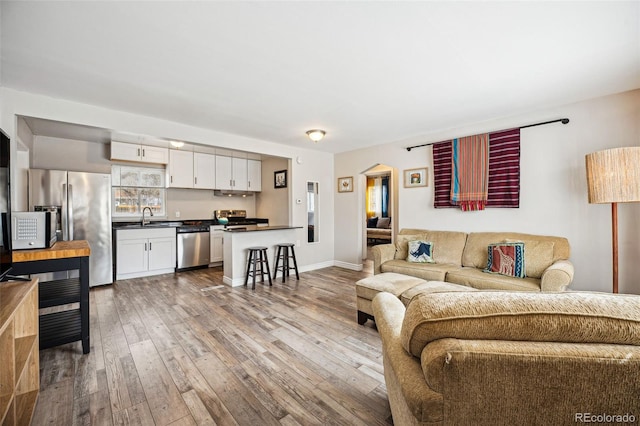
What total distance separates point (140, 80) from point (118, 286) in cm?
319

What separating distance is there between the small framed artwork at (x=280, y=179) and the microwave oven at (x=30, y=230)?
3.95 metres

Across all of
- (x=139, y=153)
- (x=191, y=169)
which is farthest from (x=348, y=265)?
(x=139, y=153)

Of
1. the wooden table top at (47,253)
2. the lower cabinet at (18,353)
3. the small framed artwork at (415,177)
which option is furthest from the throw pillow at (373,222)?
the lower cabinet at (18,353)

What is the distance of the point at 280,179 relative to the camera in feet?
19.4

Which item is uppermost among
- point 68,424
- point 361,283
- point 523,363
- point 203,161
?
point 203,161

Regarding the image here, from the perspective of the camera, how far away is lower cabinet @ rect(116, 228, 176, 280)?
454 cm

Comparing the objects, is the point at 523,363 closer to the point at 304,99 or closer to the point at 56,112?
the point at 304,99

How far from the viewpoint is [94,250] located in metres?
4.10

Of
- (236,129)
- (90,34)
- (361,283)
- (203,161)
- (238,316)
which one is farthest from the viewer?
(203,161)

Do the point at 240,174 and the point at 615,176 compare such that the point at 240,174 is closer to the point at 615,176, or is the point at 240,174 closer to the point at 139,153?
the point at 139,153

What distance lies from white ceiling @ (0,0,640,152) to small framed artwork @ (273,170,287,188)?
2428mm

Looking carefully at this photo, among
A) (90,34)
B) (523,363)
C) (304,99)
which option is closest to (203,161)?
(304,99)

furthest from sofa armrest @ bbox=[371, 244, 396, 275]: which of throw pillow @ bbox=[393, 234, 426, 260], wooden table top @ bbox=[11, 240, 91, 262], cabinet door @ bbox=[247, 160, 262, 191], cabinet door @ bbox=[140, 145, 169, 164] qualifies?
cabinet door @ bbox=[140, 145, 169, 164]

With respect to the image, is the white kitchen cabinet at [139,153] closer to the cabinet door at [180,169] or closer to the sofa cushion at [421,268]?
the cabinet door at [180,169]
